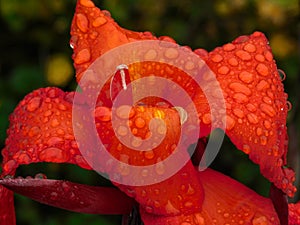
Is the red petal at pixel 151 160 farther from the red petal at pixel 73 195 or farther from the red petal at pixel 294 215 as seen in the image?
the red petal at pixel 294 215

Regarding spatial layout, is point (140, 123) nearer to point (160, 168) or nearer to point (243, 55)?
point (160, 168)

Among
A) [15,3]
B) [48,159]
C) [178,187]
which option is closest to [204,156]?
[178,187]

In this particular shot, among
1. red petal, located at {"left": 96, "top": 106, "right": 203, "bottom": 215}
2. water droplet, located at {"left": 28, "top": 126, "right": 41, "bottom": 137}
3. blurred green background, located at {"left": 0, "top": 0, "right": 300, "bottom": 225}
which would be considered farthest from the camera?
blurred green background, located at {"left": 0, "top": 0, "right": 300, "bottom": 225}

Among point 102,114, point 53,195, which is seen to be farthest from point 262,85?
point 53,195

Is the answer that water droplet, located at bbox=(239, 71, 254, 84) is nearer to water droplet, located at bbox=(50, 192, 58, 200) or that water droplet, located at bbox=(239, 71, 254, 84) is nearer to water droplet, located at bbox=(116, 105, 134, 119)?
water droplet, located at bbox=(116, 105, 134, 119)

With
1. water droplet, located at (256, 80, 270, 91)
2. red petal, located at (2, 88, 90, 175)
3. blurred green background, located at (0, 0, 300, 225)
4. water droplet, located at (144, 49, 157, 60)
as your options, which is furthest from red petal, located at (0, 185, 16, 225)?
blurred green background, located at (0, 0, 300, 225)

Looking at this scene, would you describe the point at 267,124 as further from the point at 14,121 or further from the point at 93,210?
the point at 14,121
